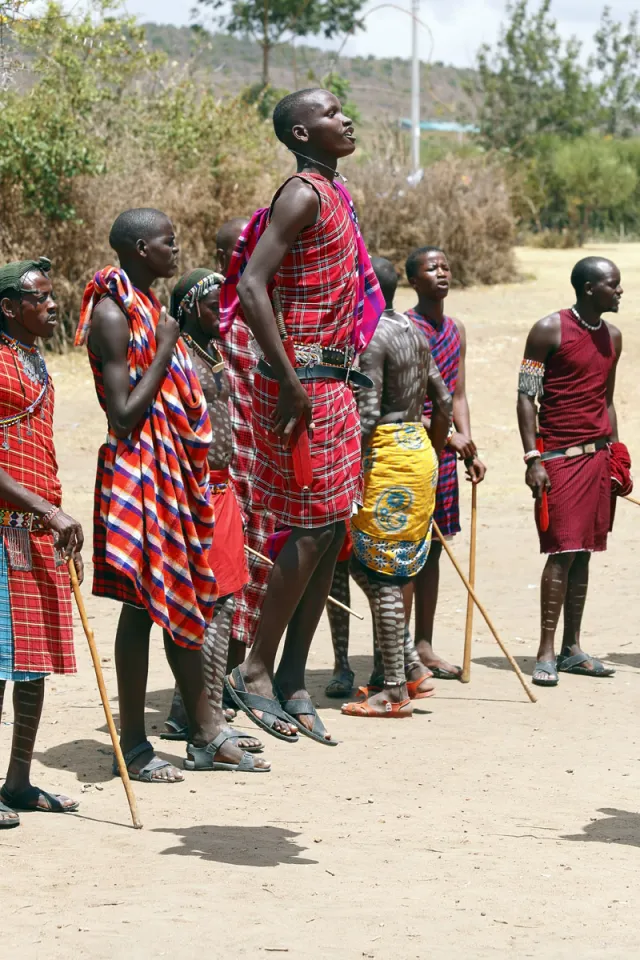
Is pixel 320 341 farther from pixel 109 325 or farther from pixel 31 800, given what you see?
pixel 31 800

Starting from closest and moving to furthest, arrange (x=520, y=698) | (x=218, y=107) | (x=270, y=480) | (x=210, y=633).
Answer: (x=270, y=480), (x=210, y=633), (x=520, y=698), (x=218, y=107)

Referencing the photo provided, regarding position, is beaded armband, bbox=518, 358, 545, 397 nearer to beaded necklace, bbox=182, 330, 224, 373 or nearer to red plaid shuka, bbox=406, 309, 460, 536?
red plaid shuka, bbox=406, 309, 460, 536

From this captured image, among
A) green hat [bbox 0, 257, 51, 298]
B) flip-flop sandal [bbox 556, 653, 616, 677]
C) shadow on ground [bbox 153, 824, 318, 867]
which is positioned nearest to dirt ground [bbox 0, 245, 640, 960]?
shadow on ground [bbox 153, 824, 318, 867]

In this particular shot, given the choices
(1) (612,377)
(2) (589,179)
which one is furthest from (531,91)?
(1) (612,377)

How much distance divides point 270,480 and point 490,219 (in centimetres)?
1877

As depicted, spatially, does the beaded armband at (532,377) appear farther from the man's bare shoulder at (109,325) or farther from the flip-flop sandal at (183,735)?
the man's bare shoulder at (109,325)

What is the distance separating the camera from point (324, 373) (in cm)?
452

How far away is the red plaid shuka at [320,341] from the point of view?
446 cm

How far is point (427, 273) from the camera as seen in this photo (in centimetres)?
717

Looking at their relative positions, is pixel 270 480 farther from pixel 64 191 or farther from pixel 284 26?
pixel 284 26

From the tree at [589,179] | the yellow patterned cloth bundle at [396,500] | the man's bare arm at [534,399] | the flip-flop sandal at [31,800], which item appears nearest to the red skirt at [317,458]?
the flip-flop sandal at [31,800]

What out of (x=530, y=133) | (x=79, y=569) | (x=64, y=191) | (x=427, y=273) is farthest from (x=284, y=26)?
(x=79, y=569)

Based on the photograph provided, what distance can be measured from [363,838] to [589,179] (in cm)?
3306

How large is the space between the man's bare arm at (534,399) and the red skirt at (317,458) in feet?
9.65
